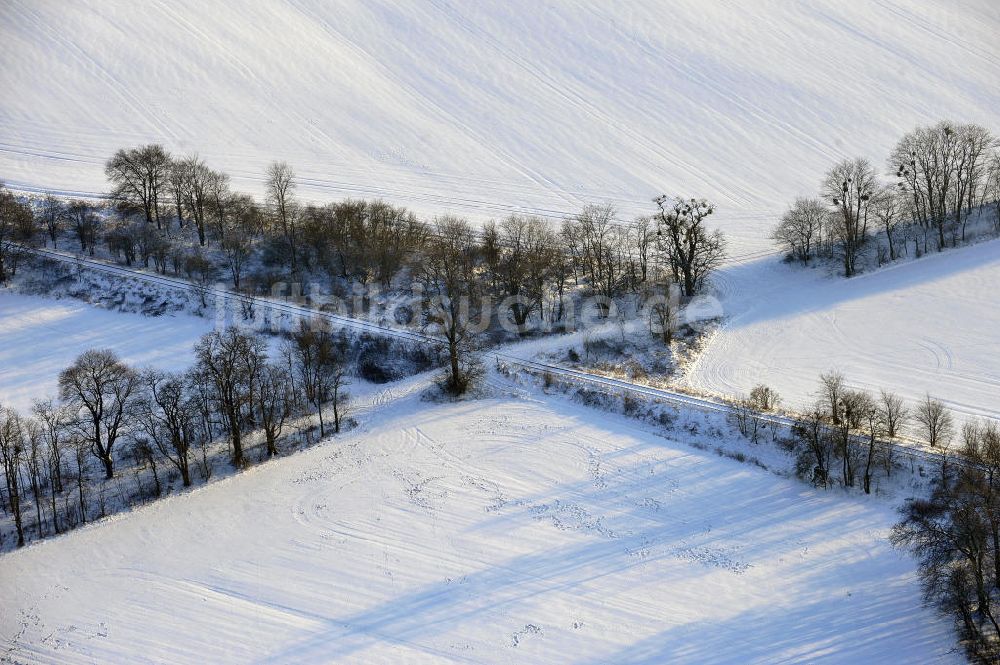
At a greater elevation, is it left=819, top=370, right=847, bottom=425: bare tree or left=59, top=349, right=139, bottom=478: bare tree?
left=59, top=349, right=139, bottom=478: bare tree

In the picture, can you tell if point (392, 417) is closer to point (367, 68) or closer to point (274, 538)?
point (274, 538)

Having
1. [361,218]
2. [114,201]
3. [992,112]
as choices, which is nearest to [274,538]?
[361,218]

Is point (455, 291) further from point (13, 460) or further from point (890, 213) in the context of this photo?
point (890, 213)

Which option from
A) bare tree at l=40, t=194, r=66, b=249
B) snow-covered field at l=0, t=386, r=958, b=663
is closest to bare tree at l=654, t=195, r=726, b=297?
snow-covered field at l=0, t=386, r=958, b=663

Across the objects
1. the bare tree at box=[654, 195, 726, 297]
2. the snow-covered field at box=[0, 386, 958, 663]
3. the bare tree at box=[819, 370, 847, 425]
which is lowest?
the snow-covered field at box=[0, 386, 958, 663]

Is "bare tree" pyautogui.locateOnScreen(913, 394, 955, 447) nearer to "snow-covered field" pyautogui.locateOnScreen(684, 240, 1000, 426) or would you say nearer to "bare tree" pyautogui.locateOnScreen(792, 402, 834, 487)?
"snow-covered field" pyautogui.locateOnScreen(684, 240, 1000, 426)

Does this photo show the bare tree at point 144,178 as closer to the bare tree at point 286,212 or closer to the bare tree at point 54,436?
the bare tree at point 286,212
